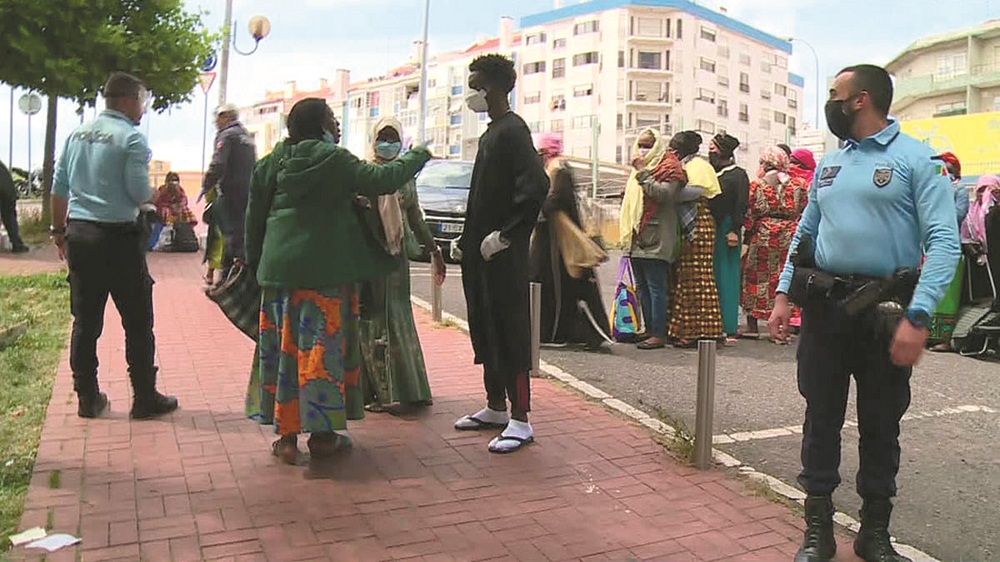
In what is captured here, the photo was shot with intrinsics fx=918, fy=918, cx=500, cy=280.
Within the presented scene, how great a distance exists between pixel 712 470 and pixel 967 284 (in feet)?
16.3

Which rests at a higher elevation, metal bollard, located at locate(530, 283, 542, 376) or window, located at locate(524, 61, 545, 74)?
window, located at locate(524, 61, 545, 74)

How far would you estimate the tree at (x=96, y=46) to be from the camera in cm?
1418

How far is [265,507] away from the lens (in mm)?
4102

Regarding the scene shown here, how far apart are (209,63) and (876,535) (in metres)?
17.0

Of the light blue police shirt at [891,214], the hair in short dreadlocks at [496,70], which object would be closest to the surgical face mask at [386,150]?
the hair in short dreadlocks at [496,70]

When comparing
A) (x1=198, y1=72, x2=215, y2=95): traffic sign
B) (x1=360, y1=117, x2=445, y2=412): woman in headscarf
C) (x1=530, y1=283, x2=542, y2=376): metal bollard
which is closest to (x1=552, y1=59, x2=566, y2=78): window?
(x1=198, y1=72, x2=215, y2=95): traffic sign

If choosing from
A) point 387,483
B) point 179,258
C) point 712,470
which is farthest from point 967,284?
point 179,258

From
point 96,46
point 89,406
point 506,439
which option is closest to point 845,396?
point 506,439

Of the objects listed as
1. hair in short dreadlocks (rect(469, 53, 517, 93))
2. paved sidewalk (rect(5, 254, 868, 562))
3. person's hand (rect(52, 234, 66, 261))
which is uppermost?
hair in short dreadlocks (rect(469, 53, 517, 93))

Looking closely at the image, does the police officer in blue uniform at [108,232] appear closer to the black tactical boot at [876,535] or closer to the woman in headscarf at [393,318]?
the woman in headscarf at [393,318]

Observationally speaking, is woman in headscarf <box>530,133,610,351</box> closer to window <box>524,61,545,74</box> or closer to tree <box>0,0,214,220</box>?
tree <box>0,0,214,220</box>

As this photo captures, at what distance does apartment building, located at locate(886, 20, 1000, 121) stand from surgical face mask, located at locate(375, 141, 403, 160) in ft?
193

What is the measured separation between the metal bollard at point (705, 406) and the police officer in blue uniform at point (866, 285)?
3.06ft

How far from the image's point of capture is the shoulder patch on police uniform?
3.38m
